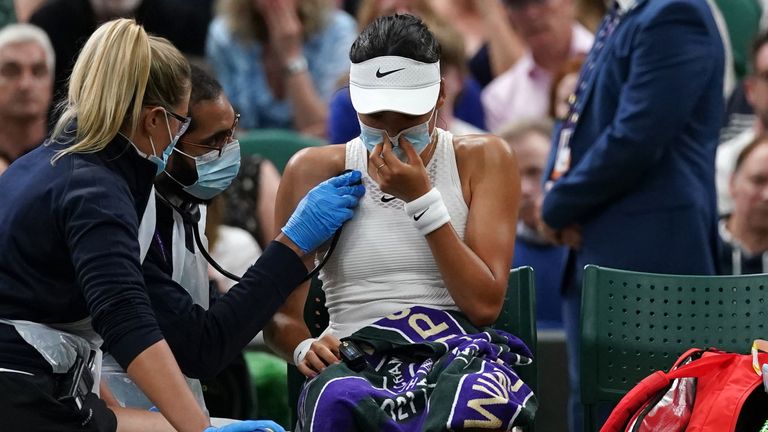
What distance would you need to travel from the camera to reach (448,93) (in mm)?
4832

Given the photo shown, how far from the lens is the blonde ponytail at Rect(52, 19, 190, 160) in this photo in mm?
2750

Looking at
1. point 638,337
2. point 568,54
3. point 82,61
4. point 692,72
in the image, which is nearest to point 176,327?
point 82,61

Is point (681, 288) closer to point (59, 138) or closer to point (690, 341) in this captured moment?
point (690, 341)

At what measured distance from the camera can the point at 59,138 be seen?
280cm

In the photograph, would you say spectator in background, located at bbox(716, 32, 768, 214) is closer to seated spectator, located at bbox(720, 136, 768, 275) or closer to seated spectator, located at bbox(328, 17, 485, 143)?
seated spectator, located at bbox(720, 136, 768, 275)

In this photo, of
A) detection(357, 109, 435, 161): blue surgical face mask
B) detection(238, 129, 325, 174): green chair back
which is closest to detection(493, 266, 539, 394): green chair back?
detection(357, 109, 435, 161): blue surgical face mask

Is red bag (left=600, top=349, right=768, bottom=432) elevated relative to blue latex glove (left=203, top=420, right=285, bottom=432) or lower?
lower

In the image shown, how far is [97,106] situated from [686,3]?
195 centimetres

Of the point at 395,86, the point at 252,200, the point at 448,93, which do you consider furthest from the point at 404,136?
the point at 252,200

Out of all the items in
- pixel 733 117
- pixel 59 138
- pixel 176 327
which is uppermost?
pixel 59 138

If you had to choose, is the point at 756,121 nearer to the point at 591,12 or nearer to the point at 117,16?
the point at 591,12

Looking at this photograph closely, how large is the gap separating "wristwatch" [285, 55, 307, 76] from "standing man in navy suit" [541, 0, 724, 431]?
2.19 meters

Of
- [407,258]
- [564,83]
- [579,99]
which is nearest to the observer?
[407,258]

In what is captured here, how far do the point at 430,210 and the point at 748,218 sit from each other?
7.03 ft
